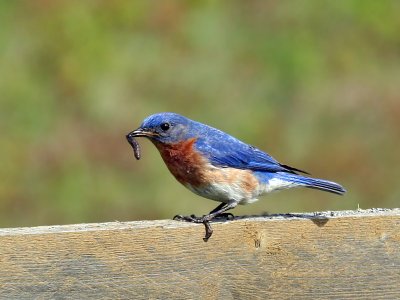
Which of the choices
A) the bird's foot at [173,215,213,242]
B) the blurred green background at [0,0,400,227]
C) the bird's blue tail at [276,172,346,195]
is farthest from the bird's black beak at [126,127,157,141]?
the blurred green background at [0,0,400,227]

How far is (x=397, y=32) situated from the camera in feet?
33.7

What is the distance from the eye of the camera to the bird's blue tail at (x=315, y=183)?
207 inches

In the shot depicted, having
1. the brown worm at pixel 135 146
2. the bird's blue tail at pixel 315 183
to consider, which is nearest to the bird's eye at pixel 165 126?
the brown worm at pixel 135 146

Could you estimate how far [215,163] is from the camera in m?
5.61

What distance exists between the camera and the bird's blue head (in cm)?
556

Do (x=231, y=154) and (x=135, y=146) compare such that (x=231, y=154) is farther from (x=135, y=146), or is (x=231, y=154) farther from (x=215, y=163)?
(x=135, y=146)

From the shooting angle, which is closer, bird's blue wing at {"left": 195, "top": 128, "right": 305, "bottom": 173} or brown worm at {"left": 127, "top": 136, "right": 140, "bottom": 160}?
brown worm at {"left": 127, "top": 136, "right": 140, "bottom": 160}

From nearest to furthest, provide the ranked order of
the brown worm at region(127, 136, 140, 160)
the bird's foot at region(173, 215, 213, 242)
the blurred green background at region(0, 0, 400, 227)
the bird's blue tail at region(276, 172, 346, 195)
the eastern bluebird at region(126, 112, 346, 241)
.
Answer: the bird's foot at region(173, 215, 213, 242) < the brown worm at region(127, 136, 140, 160) < the bird's blue tail at region(276, 172, 346, 195) < the eastern bluebird at region(126, 112, 346, 241) < the blurred green background at region(0, 0, 400, 227)

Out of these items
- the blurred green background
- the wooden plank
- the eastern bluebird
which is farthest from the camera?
the blurred green background

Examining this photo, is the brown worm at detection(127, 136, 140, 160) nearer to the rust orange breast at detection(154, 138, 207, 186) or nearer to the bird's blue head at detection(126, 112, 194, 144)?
the bird's blue head at detection(126, 112, 194, 144)

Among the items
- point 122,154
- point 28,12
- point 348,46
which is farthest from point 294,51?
point 28,12

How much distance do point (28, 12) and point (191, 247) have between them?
6.70m

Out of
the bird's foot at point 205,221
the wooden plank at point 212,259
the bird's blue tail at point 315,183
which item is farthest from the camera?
the bird's blue tail at point 315,183

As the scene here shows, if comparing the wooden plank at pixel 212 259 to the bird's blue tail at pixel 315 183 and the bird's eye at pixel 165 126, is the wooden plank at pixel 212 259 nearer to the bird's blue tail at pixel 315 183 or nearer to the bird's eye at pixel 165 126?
the bird's blue tail at pixel 315 183
